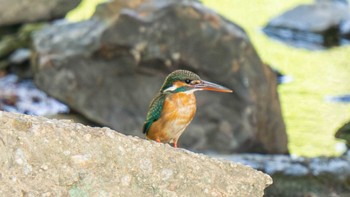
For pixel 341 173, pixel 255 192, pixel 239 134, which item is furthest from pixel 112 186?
pixel 239 134

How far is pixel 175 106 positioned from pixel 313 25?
31.7ft

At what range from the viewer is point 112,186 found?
10.2 feet

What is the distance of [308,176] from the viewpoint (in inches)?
278

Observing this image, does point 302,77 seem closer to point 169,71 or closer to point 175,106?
point 169,71

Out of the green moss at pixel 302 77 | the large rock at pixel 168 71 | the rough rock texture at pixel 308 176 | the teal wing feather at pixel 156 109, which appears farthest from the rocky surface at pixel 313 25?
the teal wing feather at pixel 156 109

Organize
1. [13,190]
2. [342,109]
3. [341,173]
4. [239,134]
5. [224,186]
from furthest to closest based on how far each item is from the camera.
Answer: [342,109] → [239,134] → [341,173] → [224,186] → [13,190]

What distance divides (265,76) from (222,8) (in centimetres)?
523

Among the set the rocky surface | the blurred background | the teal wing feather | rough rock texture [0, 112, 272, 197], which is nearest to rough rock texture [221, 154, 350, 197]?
the blurred background

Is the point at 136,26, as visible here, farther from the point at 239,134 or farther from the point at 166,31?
the point at 239,134

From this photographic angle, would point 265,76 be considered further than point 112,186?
Yes

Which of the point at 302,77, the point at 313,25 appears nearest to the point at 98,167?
the point at 302,77

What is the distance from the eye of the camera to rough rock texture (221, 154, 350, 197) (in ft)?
22.5

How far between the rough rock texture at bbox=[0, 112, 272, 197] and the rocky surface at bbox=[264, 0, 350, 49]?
10354mm

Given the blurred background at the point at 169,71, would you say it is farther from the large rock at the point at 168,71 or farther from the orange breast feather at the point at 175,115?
the orange breast feather at the point at 175,115
